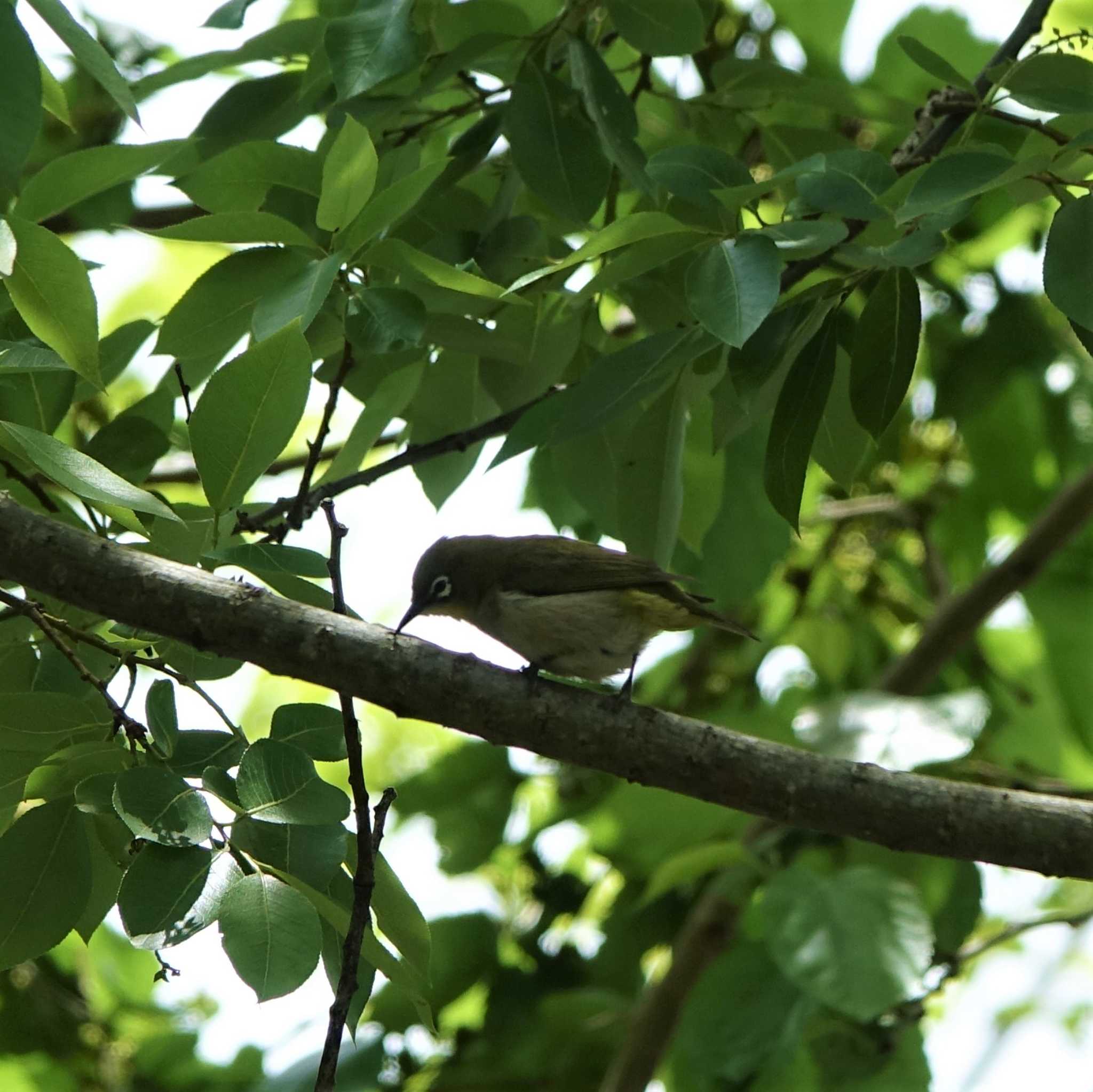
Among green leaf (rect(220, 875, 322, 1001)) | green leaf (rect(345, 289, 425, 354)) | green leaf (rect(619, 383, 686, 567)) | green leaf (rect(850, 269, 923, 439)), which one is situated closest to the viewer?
green leaf (rect(220, 875, 322, 1001))

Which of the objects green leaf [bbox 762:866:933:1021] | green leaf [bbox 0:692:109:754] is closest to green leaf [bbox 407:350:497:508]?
green leaf [bbox 0:692:109:754]

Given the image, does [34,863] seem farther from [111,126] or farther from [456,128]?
[111,126]

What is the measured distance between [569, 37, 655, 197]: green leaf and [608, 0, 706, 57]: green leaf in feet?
0.38

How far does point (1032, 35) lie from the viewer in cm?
308

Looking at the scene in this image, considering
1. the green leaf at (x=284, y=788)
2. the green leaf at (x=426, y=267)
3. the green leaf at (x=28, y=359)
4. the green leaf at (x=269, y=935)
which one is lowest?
the green leaf at (x=269, y=935)

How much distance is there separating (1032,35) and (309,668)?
231cm

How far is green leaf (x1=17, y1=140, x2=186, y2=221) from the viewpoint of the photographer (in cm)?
220

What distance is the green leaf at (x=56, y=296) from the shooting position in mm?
1983

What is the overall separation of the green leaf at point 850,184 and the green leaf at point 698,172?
0.36 ft

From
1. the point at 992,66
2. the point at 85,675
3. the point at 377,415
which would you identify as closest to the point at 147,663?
the point at 85,675

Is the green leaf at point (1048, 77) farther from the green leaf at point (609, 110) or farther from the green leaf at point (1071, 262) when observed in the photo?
the green leaf at point (609, 110)

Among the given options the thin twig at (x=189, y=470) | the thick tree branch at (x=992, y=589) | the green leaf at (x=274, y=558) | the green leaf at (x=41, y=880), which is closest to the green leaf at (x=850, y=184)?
the green leaf at (x=274, y=558)

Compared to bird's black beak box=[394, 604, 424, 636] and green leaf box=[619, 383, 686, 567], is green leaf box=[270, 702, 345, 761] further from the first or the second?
bird's black beak box=[394, 604, 424, 636]

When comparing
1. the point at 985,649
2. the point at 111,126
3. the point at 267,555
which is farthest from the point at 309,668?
the point at 985,649
